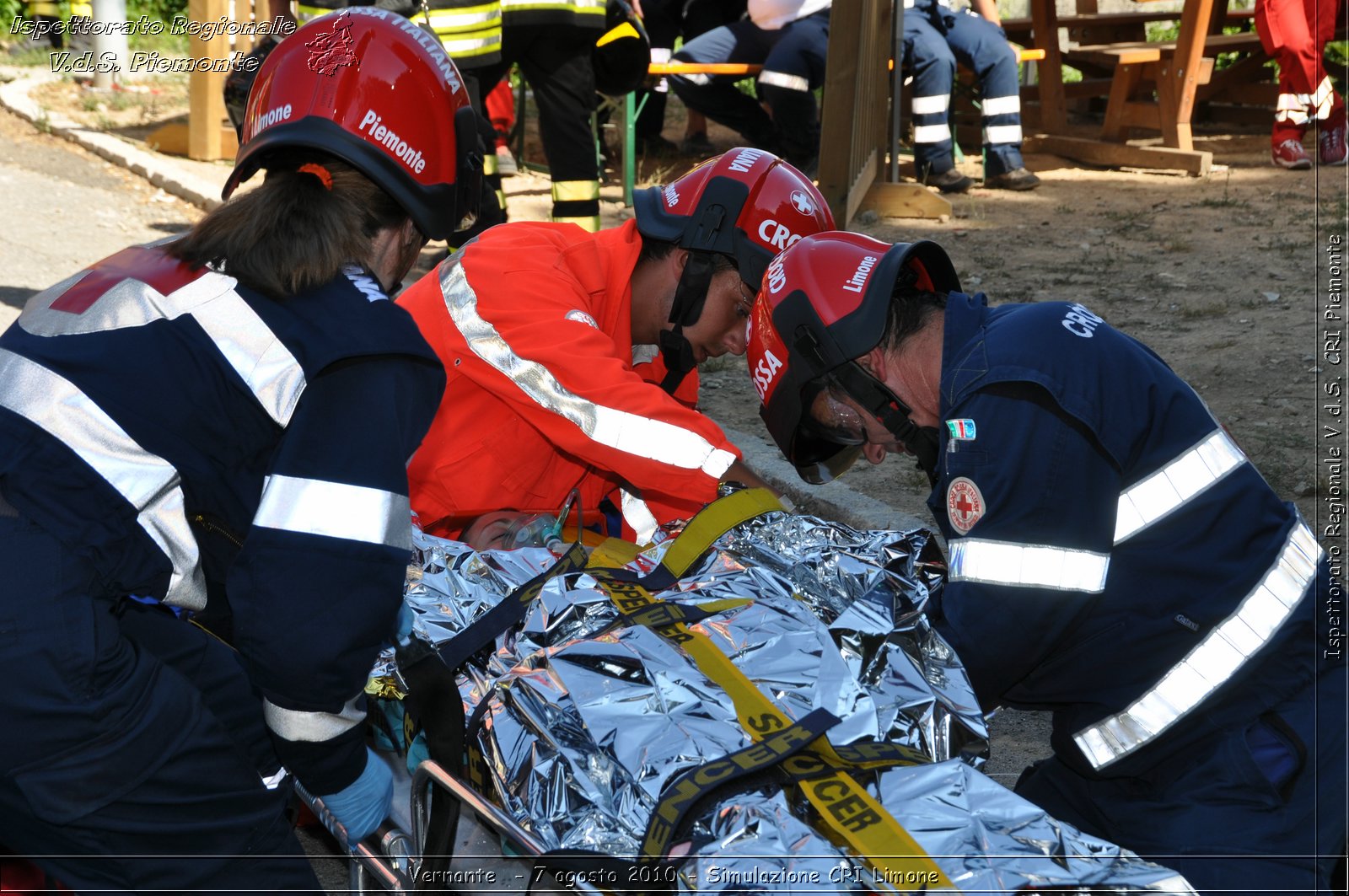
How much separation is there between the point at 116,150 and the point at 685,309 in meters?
8.09

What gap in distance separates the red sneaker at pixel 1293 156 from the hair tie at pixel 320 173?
349 inches

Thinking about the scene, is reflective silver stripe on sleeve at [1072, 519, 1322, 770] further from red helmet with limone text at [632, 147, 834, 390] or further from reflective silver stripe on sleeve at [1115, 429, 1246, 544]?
red helmet with limone text at [632, 147, 834, 390]

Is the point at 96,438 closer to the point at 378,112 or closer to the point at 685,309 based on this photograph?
the point at 378,112

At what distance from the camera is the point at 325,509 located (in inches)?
69.9

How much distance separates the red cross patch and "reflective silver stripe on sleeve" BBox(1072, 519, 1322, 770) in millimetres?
437

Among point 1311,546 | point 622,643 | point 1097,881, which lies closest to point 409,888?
point 622,643

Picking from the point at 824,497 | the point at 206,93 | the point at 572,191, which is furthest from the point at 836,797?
the point at 206,93

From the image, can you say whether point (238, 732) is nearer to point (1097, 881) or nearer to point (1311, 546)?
point (1097, 881)

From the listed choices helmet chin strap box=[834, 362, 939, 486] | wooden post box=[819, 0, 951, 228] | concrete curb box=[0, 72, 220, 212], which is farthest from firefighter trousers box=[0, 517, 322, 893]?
concrete curb box=[0, 72, 220, 212]

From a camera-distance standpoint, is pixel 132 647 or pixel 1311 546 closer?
pixel 132 647

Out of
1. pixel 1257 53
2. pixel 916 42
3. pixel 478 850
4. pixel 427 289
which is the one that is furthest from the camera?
pixel 1257 53

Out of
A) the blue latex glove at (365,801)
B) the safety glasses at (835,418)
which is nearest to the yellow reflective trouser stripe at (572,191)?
the safety glasses at (835,418)

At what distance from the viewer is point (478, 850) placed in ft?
8.85

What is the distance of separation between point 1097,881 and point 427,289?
2278mm
